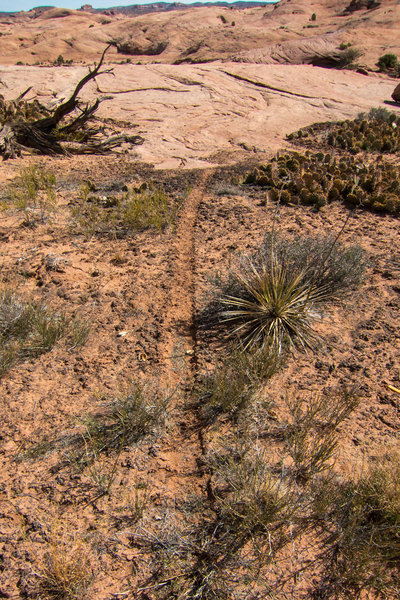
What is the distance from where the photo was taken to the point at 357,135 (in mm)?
9312

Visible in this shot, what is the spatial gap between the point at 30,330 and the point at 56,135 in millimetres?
5553

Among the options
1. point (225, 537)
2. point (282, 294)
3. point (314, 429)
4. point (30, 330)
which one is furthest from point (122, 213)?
point (225, 537)

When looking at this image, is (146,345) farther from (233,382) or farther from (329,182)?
(329,182)

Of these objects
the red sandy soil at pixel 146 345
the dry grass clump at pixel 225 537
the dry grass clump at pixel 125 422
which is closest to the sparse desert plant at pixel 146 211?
the red sandy soil at pixel 146 345

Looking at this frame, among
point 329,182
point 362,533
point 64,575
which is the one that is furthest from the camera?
point 329,182

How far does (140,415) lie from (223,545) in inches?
35.3

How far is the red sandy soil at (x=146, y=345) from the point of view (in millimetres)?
2285

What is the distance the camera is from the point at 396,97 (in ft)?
44.1

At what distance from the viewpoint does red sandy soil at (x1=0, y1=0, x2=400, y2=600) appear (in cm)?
229

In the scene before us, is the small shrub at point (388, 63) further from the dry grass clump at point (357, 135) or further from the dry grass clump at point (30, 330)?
the dry grass clump at point (30, 330)

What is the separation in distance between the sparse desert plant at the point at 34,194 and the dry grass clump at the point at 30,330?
79.4 inches

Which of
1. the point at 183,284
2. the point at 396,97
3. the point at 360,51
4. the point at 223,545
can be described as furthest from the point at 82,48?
the point at 223,545

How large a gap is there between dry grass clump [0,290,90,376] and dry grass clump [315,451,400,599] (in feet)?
6.97

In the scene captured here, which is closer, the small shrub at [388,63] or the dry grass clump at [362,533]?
the dry grass clump at [362,533]
